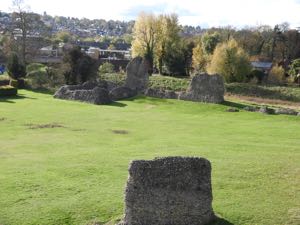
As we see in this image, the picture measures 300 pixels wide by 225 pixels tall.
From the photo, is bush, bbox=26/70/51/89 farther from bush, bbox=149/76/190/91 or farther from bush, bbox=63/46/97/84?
bush, bbox=149/76/190/91

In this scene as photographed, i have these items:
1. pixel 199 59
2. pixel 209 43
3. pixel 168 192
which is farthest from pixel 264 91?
pixel 168 192

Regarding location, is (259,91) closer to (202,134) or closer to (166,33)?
(166,33)

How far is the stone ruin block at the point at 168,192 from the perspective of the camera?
13.9 meters

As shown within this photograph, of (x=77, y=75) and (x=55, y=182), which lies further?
(x=77, y=75)

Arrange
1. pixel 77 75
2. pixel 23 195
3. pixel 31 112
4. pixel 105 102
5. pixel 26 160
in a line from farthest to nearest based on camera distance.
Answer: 1. pixel 77 75
2. pixel 105 102
3. pixel 31 112
4. pixel 26 160
5. pixel 23 195

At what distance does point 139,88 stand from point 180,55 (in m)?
25.1

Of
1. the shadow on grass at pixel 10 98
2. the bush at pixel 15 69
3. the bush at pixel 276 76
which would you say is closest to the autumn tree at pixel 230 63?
the bush at pixel 276 76

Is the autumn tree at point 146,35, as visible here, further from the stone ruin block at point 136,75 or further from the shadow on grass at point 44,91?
the shadow on grass at point 44,91

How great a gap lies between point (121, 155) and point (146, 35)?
2075 inches

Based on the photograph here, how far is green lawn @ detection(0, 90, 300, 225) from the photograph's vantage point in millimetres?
15781

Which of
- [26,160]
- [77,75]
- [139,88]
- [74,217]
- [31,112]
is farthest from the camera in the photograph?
[77,75]

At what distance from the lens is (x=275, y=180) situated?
60.0ft

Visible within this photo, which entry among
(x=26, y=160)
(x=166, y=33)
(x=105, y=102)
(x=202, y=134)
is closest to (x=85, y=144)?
(x=26, y=160)

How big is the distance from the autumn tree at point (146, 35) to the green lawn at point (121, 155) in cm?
3377
